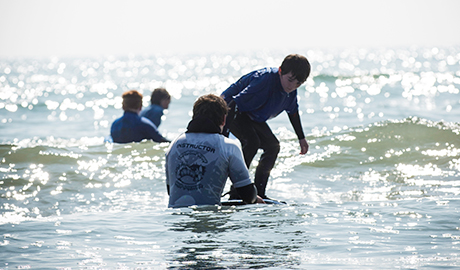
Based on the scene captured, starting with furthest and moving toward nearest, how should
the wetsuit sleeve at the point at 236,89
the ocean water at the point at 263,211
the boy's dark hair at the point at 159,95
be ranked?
A: the boy's dark hair at the point at 159,95 < the wetsuit sleeve at the point at 236,89 < the ocean water at the point at 263,211

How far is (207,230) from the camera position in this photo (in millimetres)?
4953

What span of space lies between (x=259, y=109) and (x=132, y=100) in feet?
12.4

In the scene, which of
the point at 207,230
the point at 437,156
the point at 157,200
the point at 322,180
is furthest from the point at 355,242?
the point at 437,156

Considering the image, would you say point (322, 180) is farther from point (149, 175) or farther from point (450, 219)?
point (450, 219)

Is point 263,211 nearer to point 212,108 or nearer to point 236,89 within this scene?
point 212,108

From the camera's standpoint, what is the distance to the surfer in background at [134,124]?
9.65 meters

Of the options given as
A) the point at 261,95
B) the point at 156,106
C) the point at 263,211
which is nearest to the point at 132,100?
the point at 156,106

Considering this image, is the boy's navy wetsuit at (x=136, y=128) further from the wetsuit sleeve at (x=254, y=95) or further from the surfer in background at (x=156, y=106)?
the wetsuit sleeve at (x=254, y=95)

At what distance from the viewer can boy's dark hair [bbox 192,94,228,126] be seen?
15.8ft

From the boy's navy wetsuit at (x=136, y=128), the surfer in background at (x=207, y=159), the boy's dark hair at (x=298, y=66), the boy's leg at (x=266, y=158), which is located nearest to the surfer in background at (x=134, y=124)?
the boy's navy wetsuit at (x=136, y=128)

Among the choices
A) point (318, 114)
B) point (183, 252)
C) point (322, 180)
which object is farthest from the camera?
point (318, 114)

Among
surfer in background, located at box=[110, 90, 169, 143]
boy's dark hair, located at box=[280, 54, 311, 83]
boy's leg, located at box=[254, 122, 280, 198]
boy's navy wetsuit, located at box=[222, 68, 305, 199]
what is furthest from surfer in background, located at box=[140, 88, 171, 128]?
boy's dark hair, located at box=[280, 54, 311, 83]

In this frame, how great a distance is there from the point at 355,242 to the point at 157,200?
3.83 meters

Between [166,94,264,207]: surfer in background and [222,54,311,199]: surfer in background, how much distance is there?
4.78 ft
